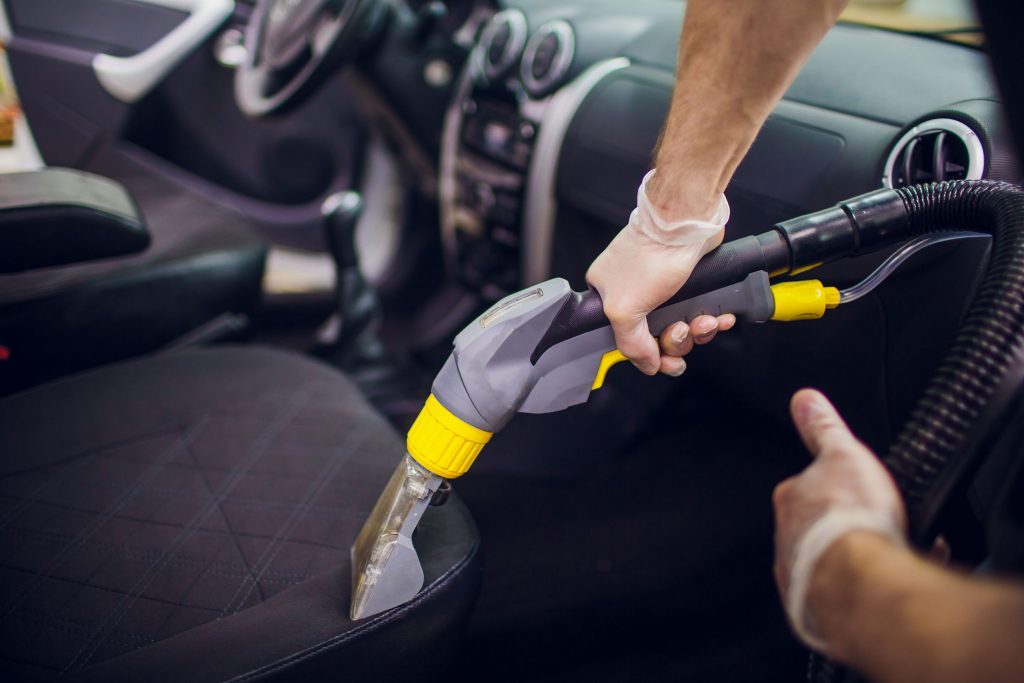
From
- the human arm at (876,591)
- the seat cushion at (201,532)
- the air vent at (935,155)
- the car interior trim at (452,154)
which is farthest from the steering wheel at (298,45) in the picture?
the human arm at (876,591)

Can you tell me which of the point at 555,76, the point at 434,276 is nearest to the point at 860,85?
the point at 555,76

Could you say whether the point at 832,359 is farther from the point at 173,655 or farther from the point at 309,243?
the point at 309,243

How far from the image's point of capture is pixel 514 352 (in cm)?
60

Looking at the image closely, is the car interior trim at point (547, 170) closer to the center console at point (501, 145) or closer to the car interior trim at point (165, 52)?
the center console at point (501, 145)

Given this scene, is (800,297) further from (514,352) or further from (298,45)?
(298,45)

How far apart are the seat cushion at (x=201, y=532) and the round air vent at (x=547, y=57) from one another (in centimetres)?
60

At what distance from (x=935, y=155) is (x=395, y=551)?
0.62 meters

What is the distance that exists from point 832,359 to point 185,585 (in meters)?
0.73

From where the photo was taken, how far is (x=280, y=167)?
70.2 inches

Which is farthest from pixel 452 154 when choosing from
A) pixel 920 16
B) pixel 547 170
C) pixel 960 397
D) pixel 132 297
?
pixel 960 397

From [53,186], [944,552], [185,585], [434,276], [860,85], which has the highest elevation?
[860,85]

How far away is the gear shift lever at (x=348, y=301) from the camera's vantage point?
1.39m

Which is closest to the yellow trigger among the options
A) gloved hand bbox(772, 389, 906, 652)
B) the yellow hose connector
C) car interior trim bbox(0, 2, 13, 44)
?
the yellow hose connector

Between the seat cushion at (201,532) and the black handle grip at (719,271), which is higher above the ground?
the black handle grip at (719,271)
